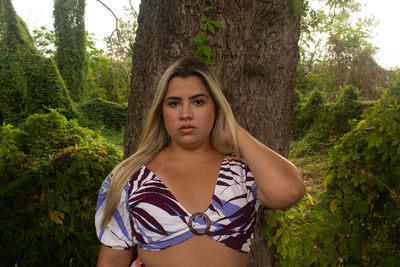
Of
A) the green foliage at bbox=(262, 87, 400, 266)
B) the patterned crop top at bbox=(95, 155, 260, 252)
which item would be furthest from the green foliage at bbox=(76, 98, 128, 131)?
the patterned crop top at bbox=(95, 155, 260, 252)

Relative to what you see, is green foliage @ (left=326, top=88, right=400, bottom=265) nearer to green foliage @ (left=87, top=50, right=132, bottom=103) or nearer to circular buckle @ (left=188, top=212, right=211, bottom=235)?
circular buckle @ (left=188, top=212, right=211, bottom=235)

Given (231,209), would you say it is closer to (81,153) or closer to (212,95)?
(212,95)

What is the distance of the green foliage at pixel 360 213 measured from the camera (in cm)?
222

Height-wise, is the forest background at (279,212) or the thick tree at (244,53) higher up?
the thick tree at (244,53)

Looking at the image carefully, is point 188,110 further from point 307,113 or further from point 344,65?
point 344,65

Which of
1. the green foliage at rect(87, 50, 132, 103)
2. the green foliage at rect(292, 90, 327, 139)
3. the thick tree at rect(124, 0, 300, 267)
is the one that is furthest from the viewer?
the green foliage at rect(87, 50, 132, 103)

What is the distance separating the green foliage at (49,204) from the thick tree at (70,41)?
47.8 ft

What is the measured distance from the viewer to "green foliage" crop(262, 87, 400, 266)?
2.22 m

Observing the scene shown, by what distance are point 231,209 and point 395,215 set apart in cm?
134

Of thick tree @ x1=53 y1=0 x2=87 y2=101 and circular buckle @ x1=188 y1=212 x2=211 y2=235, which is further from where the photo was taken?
thick tree @ x1=53 y1=0 x2=87 y2=101

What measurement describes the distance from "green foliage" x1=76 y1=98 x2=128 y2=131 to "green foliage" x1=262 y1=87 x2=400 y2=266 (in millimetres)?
14439

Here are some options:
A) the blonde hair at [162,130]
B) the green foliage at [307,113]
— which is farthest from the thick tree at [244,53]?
the green foliage at [307,113]

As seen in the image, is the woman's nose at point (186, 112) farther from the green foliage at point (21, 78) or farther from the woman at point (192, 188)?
the green foliage at point (21, 78)

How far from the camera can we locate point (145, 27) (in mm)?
2430
